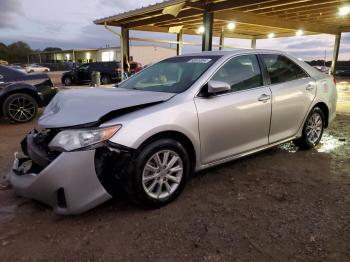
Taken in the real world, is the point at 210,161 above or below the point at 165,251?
above

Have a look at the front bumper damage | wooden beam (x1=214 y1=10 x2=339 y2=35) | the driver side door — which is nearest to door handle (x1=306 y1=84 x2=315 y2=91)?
the driver side door

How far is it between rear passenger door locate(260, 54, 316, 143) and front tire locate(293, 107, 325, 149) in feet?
0.85

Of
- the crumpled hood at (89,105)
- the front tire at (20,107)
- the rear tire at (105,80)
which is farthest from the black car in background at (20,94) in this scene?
the rear tire at (105,80)

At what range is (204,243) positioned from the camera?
8.07 feet

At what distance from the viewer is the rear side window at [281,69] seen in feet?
13.4

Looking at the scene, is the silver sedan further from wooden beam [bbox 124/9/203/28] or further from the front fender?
wooden beam [bbox 124/9/203/28]

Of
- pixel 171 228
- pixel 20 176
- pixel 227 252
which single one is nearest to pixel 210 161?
pixel 171 228

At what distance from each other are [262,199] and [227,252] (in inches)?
41.0

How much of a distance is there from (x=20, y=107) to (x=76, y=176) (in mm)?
5445

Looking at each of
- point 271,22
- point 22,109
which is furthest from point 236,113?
point 271,22

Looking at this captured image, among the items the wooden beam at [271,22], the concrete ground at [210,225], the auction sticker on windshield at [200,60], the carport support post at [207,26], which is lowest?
the concrete ground at [210,225]

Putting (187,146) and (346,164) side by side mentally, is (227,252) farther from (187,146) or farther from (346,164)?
(346,164)

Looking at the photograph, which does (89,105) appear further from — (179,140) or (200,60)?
(200,60)

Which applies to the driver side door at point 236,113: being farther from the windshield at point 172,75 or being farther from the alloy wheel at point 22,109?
the alloy wheel at point 22,109
